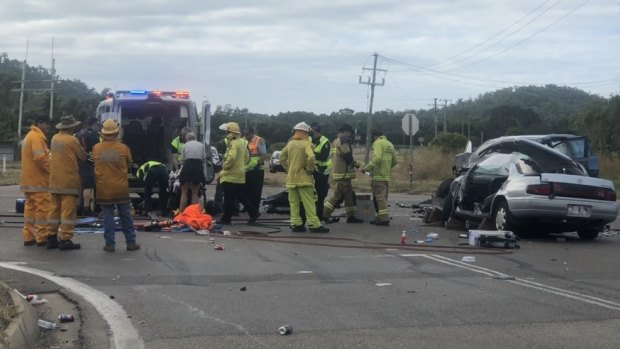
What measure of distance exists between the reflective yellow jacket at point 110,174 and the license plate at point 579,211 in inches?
267

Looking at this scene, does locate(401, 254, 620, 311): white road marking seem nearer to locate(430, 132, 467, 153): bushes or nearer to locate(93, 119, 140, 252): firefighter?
locate(93, 119, 140, 252): firefighter

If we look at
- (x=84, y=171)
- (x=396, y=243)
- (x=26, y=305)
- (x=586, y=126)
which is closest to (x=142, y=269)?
(x=26, y=305)

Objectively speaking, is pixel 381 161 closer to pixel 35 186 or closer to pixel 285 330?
pixel 35 186

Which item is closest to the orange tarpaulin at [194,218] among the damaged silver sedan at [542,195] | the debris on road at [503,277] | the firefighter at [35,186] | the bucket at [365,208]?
the firefighter at [35,186]

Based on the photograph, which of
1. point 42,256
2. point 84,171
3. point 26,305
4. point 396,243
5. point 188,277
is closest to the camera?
point 26,305

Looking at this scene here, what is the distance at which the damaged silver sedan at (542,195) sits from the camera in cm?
1225

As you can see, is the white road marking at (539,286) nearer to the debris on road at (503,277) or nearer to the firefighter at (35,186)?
the debris on road at (503,277)

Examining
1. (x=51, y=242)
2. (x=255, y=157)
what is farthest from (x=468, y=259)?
(x=255, y=157)

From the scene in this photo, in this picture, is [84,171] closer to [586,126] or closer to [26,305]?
[26,305]

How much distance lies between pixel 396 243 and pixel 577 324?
18.1 feet

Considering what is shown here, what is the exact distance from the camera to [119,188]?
10438 mm

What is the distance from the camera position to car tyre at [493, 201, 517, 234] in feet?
41.0

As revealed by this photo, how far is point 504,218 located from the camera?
500 inches

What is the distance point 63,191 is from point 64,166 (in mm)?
348
